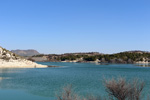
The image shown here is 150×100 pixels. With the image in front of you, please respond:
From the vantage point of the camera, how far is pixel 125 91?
16875 mm

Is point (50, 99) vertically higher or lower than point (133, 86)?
lower

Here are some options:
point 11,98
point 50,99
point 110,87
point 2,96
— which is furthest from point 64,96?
point 2,96

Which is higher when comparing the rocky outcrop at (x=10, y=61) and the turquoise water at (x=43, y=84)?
the rocky outcrop at (x=10, y=61)

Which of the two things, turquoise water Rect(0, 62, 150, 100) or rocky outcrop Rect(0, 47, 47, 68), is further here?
rocky outcrop Rect(0, 47, 47, 68)

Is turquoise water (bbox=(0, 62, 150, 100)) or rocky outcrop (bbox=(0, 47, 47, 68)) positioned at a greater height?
rocky outcrop (bbox=(0, 47, 47, 68))

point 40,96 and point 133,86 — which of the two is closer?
point 133,86

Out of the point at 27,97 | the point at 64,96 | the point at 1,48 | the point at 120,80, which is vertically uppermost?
the point at 1,48

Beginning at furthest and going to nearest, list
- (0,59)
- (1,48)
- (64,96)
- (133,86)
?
1. (1,48)
2. (0,59)
3. (133,86)
4. (64,96)

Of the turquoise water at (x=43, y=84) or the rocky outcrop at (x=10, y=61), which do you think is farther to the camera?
the rocky outcrop at (x=10, y=61)

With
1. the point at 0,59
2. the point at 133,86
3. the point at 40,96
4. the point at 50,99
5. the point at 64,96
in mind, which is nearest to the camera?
the point at 64,96

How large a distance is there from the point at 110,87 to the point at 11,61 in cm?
8481

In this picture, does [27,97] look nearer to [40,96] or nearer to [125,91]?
[40,96]

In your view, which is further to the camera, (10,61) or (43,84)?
(10,61)

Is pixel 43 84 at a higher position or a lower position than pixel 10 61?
lower
